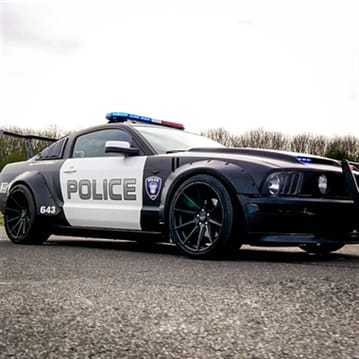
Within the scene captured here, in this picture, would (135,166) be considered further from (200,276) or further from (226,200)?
(200,276)

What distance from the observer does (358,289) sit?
3.41 metres

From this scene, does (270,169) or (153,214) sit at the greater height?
(270,169)

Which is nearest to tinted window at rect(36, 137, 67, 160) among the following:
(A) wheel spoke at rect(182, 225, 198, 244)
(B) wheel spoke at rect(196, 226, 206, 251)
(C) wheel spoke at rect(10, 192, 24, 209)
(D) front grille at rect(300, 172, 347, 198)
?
(C) wheel spoke at rect(10, 192, 24, 209)

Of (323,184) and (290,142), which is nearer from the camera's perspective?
(323,184)

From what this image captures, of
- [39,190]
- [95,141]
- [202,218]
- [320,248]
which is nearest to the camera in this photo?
[202,218]

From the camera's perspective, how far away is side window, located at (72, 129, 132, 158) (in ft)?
22.1

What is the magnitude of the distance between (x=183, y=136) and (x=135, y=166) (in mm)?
868

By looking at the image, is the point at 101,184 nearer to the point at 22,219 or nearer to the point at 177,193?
the point at 177,193

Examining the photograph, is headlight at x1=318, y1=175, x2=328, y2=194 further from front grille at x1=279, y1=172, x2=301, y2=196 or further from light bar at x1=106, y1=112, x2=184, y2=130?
light bar at x1=106, y1=112, x2=184, y2=130

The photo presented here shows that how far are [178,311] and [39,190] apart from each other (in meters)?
4.68

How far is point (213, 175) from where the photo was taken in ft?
17.8

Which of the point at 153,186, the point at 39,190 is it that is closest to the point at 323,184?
the point at 153,186

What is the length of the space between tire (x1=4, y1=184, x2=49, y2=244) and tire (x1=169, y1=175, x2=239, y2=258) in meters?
2.08

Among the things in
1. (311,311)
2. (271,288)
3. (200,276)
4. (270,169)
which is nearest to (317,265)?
(270,169)
